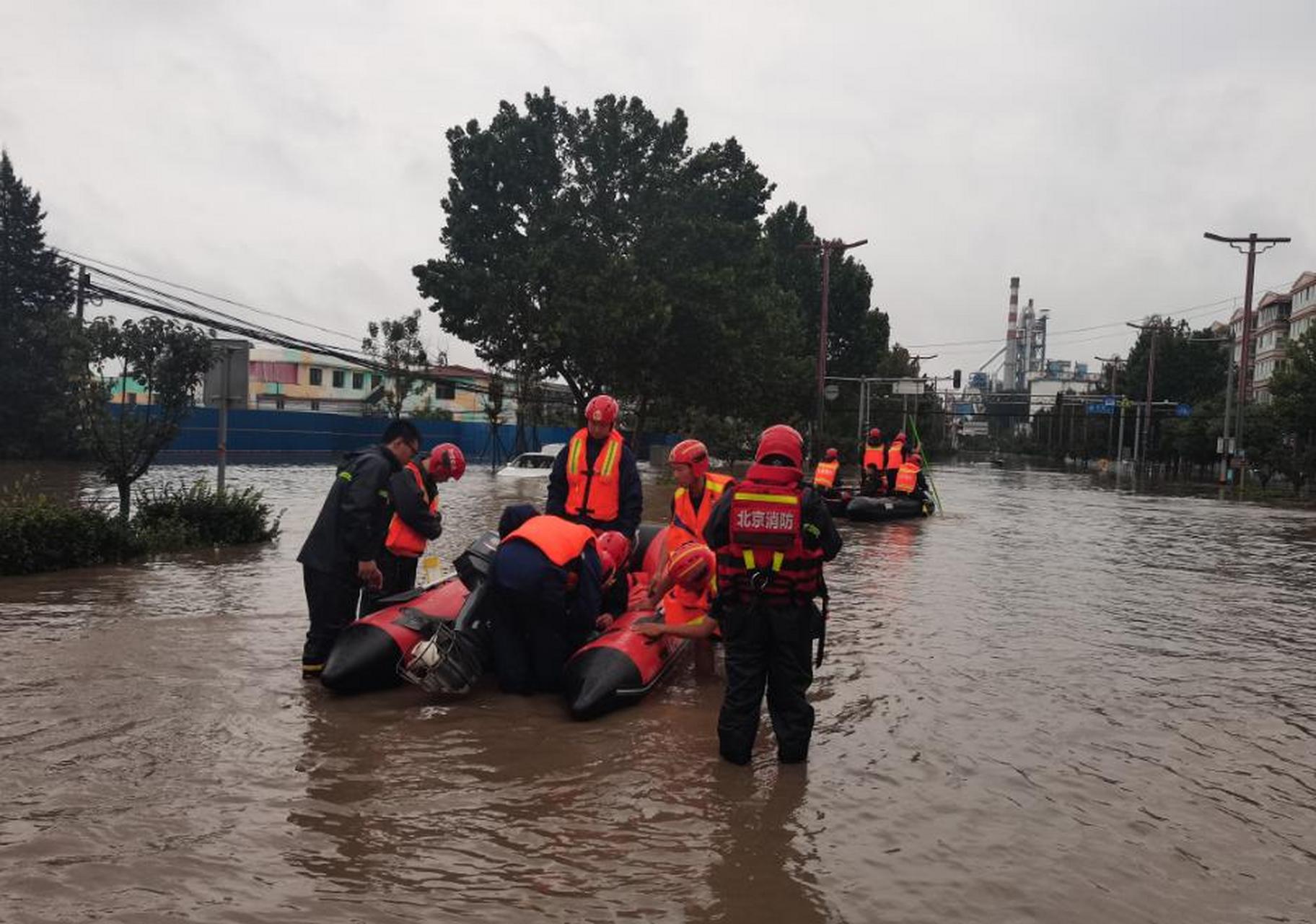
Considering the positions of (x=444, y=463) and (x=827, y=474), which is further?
(x=827, y=474)

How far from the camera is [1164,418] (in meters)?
67.1

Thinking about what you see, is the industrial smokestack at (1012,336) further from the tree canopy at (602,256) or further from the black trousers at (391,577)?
the black trousers at (391,577)

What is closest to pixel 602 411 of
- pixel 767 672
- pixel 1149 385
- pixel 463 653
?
pixel 463 653

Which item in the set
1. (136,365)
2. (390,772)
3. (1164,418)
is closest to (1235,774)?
(390,772)

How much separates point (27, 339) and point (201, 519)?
2720cm

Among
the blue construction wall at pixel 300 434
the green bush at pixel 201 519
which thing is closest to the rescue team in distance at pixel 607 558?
the green bush at pixel 201 519

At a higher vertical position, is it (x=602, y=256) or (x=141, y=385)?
(x=602, y=256)

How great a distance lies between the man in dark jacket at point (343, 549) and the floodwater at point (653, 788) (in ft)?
1.21

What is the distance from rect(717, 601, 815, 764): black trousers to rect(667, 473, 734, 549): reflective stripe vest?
1746 mm

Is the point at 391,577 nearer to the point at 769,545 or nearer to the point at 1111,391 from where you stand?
the point at 769,545

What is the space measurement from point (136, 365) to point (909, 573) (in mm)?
10259

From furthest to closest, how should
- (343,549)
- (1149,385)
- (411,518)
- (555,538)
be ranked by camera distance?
(1149,385), (411,518), (343,549), (555,538)

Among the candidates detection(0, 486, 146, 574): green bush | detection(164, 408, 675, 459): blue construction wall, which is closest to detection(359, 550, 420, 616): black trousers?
detection(0, 486, 146, 574): green bush

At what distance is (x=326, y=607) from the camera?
6711mm
